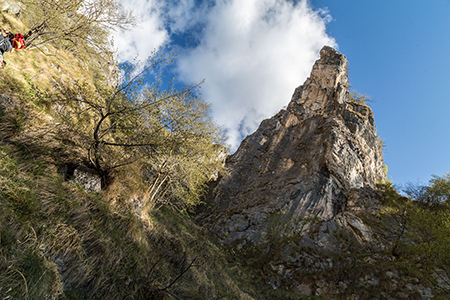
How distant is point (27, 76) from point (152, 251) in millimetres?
6763

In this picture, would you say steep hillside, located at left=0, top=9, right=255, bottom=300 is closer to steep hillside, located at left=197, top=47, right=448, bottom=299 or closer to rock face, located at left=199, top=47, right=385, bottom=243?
steep hillside, located at left=197, top=47, right=448, bottom=299

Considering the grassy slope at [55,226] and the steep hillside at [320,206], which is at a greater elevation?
the steep hillside at [320,206]

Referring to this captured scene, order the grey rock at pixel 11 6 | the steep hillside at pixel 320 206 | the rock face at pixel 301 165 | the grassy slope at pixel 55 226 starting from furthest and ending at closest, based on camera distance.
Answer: the rock face at pixel 301 165 < the steep hillside at pixel 320 206 < the grey rock at pixel 11 6 < the grassy slope at pixel 55 226

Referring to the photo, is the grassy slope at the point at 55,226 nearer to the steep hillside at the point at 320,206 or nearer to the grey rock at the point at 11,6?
the grey rock at the point at 11,6

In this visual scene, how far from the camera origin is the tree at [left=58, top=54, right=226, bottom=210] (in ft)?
17.6

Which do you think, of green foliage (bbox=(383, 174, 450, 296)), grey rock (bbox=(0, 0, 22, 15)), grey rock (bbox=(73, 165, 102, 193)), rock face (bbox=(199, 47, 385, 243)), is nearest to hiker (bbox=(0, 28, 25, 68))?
grey rock (bbox=(73, 165, 102, 193))

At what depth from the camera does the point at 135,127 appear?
5.79m

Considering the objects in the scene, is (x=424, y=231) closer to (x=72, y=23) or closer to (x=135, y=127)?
(x=135, y=127)

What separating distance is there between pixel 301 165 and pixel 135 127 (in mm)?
27857

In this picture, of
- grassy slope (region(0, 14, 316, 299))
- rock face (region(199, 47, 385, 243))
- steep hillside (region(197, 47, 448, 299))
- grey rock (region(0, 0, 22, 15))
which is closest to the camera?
grassy slope (region(0, 14, 316, 299))

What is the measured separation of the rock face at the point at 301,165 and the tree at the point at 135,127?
422 inches

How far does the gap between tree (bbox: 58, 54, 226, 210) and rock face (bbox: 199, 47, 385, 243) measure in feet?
35.2

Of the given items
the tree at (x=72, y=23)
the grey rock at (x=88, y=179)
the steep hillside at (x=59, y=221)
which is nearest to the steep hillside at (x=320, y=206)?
the steep hillside at (x=59, y=221)

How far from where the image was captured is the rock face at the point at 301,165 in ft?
81.2
